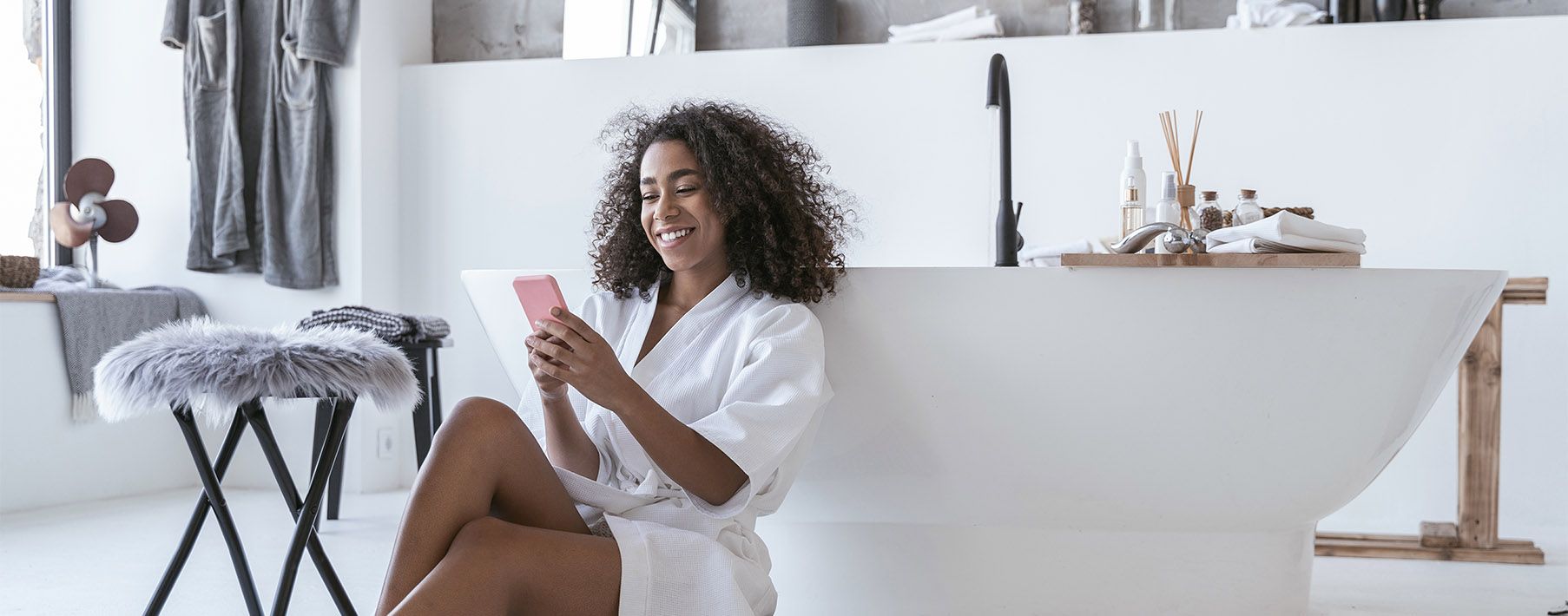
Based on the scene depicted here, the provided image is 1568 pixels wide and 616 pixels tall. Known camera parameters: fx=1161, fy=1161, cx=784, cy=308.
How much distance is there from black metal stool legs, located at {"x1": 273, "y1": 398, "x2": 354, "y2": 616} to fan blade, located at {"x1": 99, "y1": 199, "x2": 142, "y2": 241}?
74.1 inches

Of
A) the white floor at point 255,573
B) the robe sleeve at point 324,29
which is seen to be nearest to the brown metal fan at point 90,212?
the robe sleeve at point 324,29

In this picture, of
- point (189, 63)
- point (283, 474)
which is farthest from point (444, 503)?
point (189, 63)

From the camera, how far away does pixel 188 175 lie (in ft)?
11.4

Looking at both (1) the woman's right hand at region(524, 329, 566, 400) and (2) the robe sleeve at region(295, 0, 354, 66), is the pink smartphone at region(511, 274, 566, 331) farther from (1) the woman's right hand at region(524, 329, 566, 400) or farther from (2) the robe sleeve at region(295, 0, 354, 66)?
(2) the robe sleeve at region(295, 0, 354, 66)

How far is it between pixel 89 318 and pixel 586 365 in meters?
2.49

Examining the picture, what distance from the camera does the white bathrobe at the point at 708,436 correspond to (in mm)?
1261

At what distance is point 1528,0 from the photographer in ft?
9.77

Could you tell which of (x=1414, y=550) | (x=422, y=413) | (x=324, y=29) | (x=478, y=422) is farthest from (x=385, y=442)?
(x=1414, y=550)

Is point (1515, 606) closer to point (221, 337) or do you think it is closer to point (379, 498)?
point (221, 337)

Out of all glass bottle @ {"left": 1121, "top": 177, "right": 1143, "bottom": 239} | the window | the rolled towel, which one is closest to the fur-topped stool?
the rolled towel

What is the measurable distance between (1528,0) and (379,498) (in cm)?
333

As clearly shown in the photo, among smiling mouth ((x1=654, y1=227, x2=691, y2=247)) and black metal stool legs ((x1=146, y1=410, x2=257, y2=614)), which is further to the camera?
black metal stool legs ((x1=146, y1=410, x2=257, y2=614))

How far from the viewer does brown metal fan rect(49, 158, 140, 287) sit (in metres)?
3.14

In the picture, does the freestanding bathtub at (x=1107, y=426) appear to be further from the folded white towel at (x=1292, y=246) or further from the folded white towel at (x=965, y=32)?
the folded white towel at (x=965, y=32)
